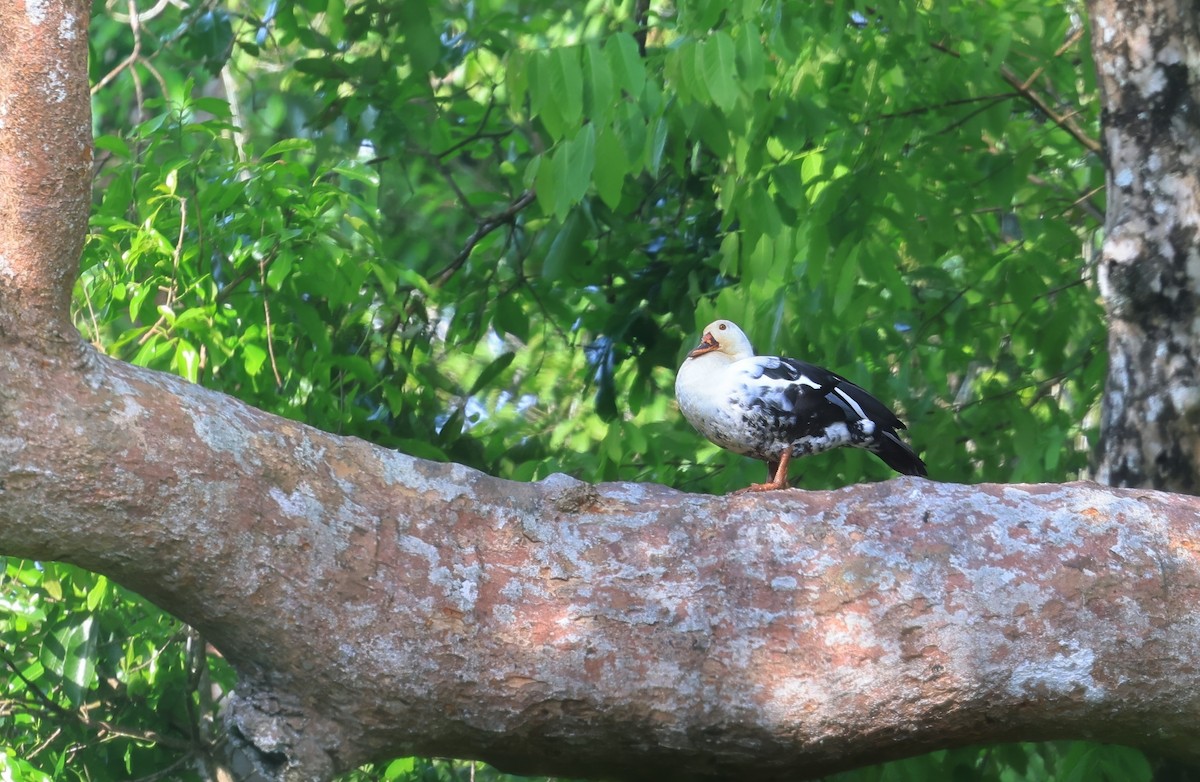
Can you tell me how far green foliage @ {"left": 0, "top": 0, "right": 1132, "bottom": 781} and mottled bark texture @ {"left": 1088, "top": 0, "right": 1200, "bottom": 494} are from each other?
1.47ft

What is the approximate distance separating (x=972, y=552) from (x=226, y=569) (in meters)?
1.40

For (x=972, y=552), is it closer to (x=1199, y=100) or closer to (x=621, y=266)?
(x=1199, y=100)

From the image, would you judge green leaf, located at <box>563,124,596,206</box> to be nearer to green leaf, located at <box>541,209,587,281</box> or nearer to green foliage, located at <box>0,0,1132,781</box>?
green foliage, located at <box>0,0,1132,781</box>

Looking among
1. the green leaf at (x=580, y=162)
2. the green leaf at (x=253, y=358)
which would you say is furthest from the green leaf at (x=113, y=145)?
the green leaf at (x=580, y=162)

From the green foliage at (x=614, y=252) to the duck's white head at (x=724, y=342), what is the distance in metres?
0.30

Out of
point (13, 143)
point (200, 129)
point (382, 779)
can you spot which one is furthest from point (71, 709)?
point (13, 143)

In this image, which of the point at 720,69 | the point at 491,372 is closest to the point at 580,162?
the point at 720,69

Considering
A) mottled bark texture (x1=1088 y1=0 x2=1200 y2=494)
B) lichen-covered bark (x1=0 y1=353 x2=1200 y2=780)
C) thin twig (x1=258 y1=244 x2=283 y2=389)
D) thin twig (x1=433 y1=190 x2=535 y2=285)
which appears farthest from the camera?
thin twig (x1=433 y1=190 x2=535 y2=285)

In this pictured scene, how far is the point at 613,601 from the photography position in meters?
2.46

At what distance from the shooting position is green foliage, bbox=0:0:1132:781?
357cm

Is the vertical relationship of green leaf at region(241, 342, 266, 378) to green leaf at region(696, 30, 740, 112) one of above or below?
below

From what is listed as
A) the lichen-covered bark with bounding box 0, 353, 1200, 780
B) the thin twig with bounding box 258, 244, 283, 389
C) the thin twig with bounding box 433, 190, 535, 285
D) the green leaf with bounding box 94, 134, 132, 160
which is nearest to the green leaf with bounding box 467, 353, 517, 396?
the thin twig with bounding box 433, 190, 535, 285

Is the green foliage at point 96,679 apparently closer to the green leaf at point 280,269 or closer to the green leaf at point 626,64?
the green leaf at point 280,269

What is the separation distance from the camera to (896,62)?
13.7ft
